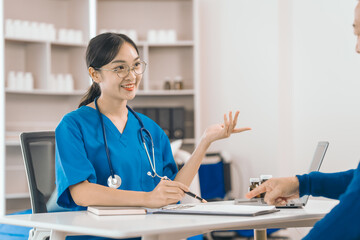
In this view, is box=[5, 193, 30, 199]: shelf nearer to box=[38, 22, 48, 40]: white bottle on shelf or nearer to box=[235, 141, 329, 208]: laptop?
box=[38, 22, 48, 40]: white bottle on shelf

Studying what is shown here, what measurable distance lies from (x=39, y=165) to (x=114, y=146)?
1.34ft

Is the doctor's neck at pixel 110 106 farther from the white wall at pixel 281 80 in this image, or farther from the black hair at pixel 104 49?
the white wall at pixel 281 80

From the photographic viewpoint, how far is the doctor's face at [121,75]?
1.97m

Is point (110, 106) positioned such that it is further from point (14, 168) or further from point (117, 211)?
point (14, 168)

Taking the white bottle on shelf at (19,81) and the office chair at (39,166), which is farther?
the white bottle on shelf at (19,81)

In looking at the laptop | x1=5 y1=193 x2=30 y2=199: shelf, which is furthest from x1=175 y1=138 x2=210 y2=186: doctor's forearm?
x1=5 y1=193 x2=30 y2=199: shelf

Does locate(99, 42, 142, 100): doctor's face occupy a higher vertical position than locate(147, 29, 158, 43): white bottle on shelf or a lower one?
lower

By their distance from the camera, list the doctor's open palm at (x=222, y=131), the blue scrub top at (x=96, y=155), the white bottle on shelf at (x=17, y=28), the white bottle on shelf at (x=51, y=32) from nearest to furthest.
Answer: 1. the blue scrub top at (x=96, y=155)
2. the doctor's open palm at (x=222, y=131)
3. the white bottle on shelf at (x=17, y=28)
4. the white bottle on shelf at (x=51, y=32)

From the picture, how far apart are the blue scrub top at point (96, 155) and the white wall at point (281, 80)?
2.28 m

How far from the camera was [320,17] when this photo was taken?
4160 millimetres

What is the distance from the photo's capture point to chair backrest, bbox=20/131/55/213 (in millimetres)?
2043

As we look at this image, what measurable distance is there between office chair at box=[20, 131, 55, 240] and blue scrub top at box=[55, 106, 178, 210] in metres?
0.29

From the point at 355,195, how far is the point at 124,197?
0.72 metres

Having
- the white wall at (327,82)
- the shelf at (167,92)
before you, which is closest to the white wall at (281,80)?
the white wall at (327,82)
